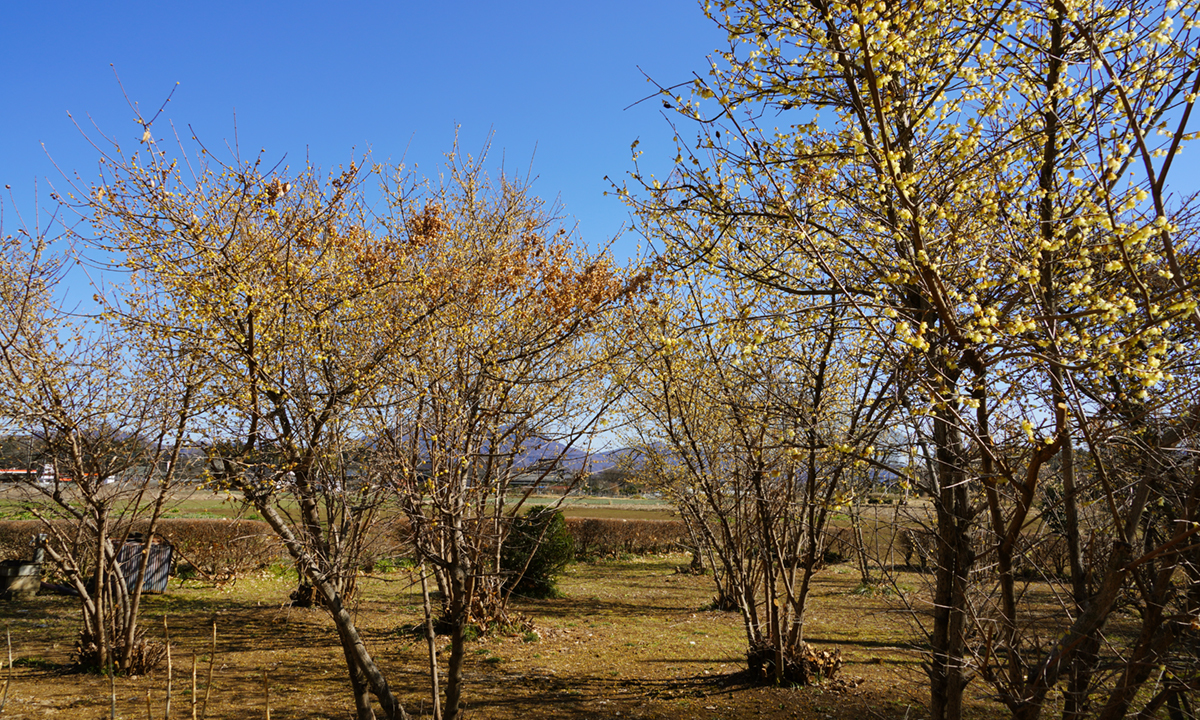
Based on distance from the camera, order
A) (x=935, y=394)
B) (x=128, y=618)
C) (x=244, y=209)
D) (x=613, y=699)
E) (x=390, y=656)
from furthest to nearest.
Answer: (x=390, y=656)
(x=128, y=618)
(x=613, y=699)
(x=244, y=209)
(x=935, y=394)

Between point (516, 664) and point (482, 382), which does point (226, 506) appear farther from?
point (482, 382)

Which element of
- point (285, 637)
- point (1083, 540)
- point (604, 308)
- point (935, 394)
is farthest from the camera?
point (285, 637)

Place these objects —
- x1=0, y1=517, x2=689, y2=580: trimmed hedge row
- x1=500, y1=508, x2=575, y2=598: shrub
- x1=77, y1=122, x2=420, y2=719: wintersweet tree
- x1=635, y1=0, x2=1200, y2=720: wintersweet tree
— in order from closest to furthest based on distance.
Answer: x1=635, y1=0, x2=1200, y2=720: wintersweet tree
x1=77, y1=122, x2=420, y2=719: wintersweet tree
x1=500, y1=508, x2=575, y2=598: shrub
x1=0, y1=517, x2=689, y2=580: trimmed hedge row

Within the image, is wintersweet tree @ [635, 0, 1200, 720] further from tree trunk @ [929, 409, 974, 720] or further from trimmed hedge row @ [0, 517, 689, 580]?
trimmed hedge row @ [0, 517, 689, 580]

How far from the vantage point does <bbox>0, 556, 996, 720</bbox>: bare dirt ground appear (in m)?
5.99

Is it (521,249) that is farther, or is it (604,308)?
(521,249)

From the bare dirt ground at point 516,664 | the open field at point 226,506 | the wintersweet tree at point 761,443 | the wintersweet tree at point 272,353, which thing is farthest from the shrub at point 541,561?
the wintersweet tree at point 272,353

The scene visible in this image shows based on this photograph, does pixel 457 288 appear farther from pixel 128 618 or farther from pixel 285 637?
pixel 285 637

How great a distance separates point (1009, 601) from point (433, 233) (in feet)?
20.0

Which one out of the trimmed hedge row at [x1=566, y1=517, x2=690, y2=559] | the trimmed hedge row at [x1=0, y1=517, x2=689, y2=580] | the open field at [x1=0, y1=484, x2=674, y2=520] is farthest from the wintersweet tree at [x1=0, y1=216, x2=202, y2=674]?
the trimmed hedge row at [x1=566, y1=517, x2=690, y2=559]

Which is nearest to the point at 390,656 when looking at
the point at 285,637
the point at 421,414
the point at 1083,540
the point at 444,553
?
the point at 285,637

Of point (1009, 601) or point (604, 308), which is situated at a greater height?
point (604, 308)

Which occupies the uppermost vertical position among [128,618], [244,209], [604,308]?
[244,209]

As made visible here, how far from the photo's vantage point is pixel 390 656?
7809mm
